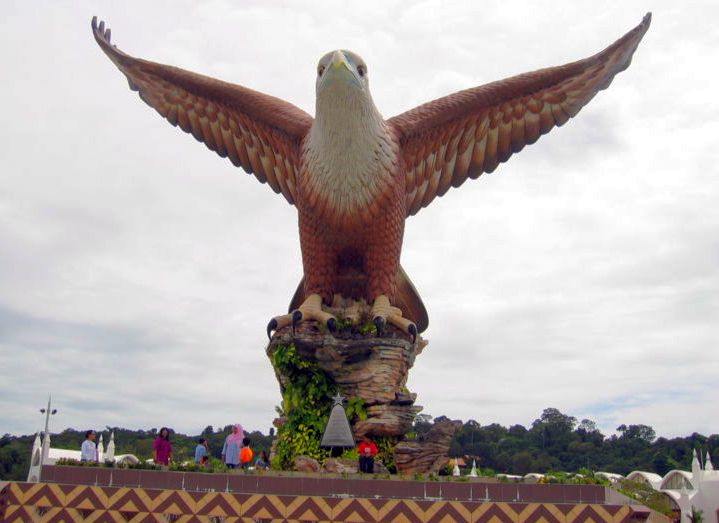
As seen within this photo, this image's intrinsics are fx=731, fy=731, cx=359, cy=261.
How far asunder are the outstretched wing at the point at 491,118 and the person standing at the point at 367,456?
3590 mm

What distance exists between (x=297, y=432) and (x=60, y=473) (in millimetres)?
2936

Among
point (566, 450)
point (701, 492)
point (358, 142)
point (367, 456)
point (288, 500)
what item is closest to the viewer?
point (288, 500)

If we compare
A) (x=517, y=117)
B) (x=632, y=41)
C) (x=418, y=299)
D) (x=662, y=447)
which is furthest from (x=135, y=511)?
(x=662, y=447)

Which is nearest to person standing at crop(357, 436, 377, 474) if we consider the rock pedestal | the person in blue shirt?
the rock pedestal

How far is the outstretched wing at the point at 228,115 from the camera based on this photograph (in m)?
10.0

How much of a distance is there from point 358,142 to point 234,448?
382cm

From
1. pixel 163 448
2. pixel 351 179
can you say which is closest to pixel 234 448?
pixel 163 448

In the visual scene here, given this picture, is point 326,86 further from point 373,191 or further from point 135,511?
point 135,511

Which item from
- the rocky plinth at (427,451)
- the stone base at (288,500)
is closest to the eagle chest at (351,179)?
the rocky plinth at (427,451)

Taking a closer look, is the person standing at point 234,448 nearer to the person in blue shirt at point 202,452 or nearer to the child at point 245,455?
the child at point 245,455

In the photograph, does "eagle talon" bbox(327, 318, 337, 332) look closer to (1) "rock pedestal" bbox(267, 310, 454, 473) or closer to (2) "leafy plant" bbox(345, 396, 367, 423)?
(1) "rock pedestal" bbox(267, 310, 454, 473)

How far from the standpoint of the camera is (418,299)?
1021 cm

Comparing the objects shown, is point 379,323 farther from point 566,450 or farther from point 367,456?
point 566,450

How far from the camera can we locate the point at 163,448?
834 cm
